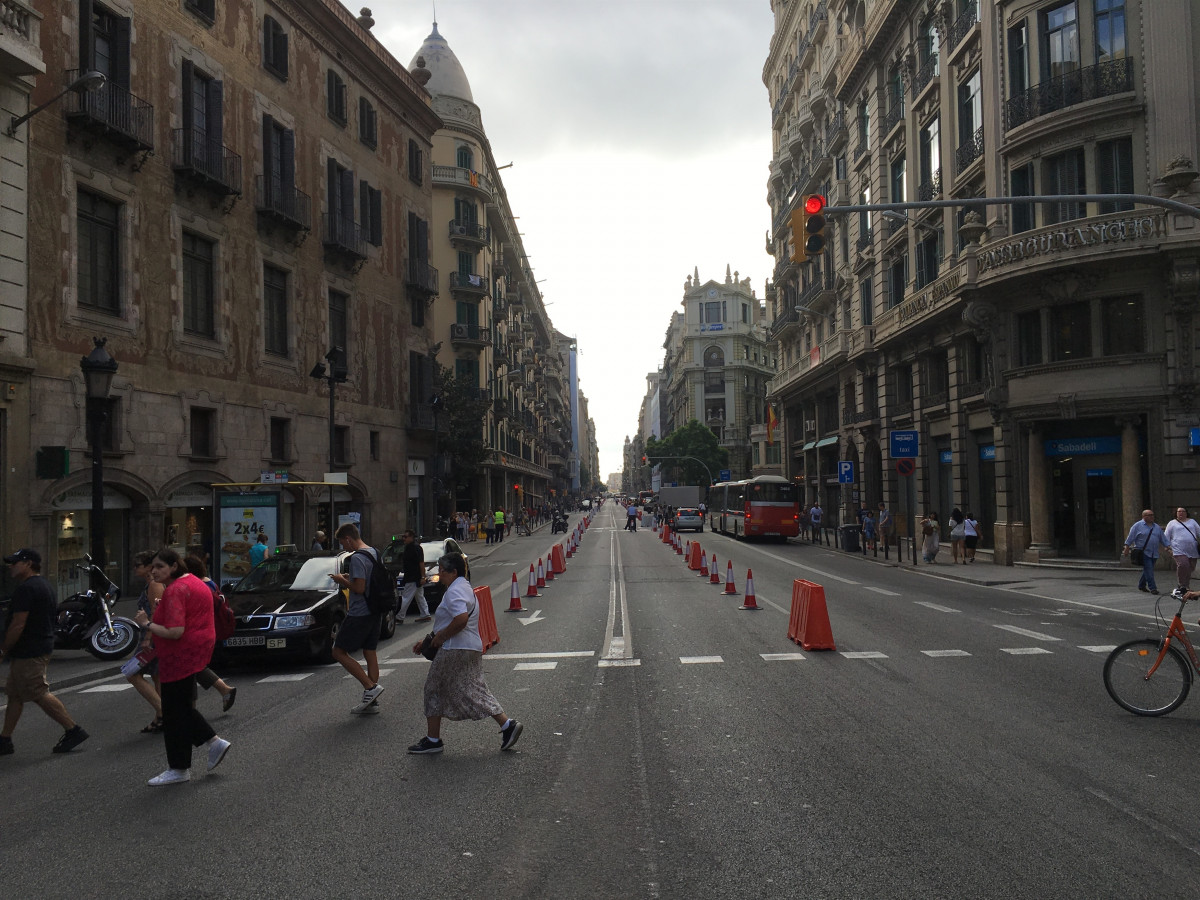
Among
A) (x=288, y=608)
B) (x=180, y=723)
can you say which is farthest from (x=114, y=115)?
(x=180, y=723)

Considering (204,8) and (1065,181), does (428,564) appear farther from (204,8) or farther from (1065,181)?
(1065,181)

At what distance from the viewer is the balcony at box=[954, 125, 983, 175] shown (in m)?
28.1

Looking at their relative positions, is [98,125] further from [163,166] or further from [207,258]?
[207,258]

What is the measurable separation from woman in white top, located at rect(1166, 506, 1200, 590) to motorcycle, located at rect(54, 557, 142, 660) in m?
17.5

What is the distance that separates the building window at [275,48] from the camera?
27.7 meters

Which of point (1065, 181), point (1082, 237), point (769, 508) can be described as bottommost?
point (769, 508)

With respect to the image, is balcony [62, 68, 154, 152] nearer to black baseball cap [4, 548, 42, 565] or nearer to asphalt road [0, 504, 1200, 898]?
asphalt road [0, 504, 1200, 898]

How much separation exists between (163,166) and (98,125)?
2.75 metres

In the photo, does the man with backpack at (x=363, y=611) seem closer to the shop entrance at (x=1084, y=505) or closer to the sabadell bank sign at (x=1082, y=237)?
the sabadell bank sign at (x=1082, y=237)

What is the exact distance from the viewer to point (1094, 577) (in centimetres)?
2230

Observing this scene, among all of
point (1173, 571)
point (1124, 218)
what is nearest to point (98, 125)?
point (1124, 218)

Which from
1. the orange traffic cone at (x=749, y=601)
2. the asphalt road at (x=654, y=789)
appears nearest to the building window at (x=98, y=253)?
the asphalt road at (x=654, y=789)

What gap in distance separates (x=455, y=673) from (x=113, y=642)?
852 cm

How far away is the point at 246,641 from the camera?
1158 centimetres
